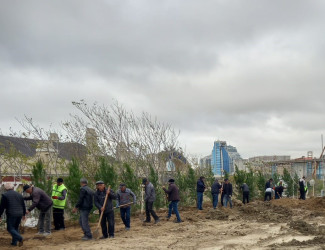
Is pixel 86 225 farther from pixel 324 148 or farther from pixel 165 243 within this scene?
pixel 324 148

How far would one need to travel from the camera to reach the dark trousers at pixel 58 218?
13.4 meters

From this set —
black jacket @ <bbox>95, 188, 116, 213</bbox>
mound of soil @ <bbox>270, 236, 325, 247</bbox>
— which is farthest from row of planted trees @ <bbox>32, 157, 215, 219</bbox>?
mound of soil @ <bbox>270, 236, 325, 247</bbox>

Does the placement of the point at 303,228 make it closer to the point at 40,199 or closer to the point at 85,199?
the point at 85,199

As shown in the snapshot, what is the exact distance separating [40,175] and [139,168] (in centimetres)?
1431

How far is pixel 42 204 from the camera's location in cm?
1177

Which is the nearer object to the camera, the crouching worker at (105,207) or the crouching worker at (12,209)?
the crouching worker at (12,209)

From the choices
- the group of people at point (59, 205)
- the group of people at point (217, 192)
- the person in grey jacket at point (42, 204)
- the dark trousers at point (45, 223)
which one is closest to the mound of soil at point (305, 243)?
the group of people at point (59, 205)

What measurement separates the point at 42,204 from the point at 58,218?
6.47 feet

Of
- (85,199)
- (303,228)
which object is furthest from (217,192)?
(85,199)

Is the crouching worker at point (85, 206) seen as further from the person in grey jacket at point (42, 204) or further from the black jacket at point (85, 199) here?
the person in grey jacket at point (42, 204)

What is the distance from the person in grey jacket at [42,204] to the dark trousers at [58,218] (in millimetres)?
920

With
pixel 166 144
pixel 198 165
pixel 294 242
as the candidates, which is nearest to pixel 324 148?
pixel 198 165

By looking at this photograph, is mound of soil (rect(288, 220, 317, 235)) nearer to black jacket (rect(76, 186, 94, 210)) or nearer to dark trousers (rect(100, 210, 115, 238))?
dark trousers (rect(100, 210, 115, 238))

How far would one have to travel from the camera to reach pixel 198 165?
A: 32.6 m
